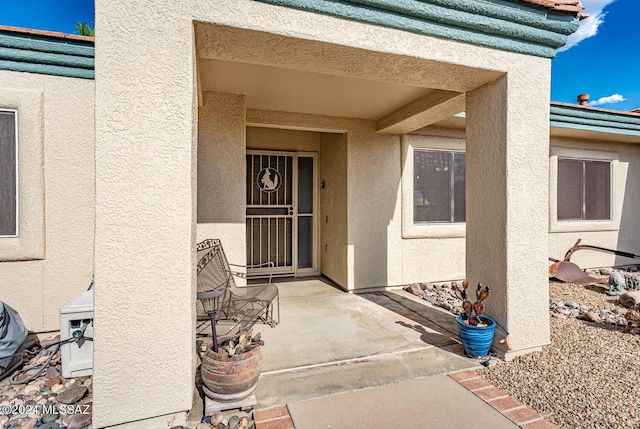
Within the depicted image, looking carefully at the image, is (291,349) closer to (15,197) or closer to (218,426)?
(218,426)

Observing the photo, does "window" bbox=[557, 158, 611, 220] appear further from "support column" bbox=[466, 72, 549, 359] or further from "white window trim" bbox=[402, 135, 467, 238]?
"support column" bbox=[466, 72, 549, 359]

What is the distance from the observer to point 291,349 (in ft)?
12.2

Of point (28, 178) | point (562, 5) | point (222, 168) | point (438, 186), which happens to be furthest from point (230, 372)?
point (438, 186)

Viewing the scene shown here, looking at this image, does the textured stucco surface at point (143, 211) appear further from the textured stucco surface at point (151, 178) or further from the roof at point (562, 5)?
the roof at point (562, 5)

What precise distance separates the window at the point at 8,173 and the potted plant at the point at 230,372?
334 cm

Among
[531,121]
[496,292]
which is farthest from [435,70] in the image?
[496,292]

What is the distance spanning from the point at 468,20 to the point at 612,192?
7948 millimetres

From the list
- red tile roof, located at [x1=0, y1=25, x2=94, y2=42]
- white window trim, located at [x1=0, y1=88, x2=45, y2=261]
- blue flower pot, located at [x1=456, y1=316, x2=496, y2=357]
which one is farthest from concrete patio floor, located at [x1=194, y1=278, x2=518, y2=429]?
red tile roof, located at [x1=0, y1=25, x2=94, y2=42]

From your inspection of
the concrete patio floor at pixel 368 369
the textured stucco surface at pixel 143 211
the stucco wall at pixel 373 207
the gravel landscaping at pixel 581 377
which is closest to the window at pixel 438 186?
the stucco wall at pixel 373 207

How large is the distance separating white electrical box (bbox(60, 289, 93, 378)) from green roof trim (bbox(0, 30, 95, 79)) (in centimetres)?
304

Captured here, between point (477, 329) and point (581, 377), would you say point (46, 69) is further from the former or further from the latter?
point (581, 377)

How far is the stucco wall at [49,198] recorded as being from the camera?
388 cm

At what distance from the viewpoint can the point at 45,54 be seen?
13.0 ft

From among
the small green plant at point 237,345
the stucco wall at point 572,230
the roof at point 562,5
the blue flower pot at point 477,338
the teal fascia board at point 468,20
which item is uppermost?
the roof at point 562,5
